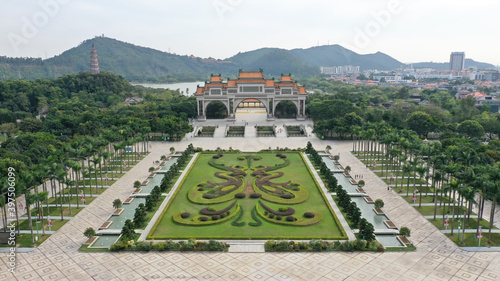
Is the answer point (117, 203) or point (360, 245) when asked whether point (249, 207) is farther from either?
point (117, 203)

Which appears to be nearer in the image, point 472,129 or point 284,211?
point 284,211

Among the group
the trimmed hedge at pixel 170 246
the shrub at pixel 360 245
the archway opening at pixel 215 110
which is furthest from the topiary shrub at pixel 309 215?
the archway opening at pixel 215 110

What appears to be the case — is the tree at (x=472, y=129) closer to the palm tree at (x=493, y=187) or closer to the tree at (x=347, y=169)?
the tree at (x=347, y=169)

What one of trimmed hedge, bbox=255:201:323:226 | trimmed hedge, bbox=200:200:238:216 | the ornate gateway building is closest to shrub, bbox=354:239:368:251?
trimmed hedge, bbox=255:201:323:226

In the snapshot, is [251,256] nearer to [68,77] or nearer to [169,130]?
[169,130]

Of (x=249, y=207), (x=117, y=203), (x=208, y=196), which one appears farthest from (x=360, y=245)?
(x=117, y=203)

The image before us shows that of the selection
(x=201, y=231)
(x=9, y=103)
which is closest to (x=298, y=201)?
(x=201, y=231)

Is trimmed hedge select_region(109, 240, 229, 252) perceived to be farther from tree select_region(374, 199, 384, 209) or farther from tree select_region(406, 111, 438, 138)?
tree select_region(406, 111, 438, 138)
